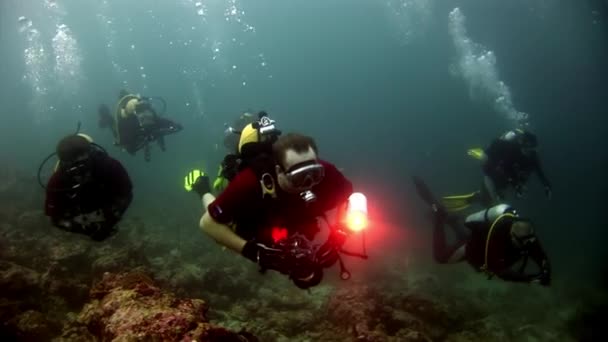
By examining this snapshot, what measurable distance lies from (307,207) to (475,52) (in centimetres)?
9382

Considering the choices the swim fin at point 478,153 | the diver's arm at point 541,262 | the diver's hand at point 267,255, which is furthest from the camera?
the swim fin at point 478,153

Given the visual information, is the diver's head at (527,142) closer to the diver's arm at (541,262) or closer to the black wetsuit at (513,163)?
the black wetsuit at (513,163)

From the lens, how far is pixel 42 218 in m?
12.1

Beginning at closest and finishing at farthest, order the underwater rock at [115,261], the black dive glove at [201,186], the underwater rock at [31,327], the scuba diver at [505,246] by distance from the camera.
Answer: the underwater rock at [31,327]
the black dive glove at [201,186]
the scuba diver at [505,246]
the underwater rock at [115,261]

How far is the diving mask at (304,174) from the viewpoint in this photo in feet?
10.9

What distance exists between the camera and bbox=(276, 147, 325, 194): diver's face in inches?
131

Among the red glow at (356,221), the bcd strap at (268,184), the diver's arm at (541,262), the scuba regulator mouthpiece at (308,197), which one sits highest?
the bcd strap at (268,184)

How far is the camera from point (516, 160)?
1080 centimetres

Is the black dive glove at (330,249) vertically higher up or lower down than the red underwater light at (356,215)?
lower down

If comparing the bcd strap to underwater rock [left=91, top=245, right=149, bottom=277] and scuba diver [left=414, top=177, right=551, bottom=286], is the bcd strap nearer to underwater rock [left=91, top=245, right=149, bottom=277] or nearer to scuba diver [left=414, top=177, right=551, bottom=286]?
underwater rock [left=91, top=245, right=149, bottom=277]

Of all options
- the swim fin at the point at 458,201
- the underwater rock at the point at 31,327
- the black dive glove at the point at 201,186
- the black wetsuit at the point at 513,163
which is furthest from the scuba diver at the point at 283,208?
the swim fin at the point at 458,201

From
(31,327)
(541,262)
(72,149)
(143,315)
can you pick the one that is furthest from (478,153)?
(31,327)

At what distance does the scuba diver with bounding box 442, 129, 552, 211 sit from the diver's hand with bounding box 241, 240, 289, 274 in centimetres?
946

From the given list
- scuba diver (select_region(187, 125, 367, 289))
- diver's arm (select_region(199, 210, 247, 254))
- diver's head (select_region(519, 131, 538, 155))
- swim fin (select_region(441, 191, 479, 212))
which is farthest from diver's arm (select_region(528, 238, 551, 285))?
swim fin (select_region(441, 191, 479, 212))
